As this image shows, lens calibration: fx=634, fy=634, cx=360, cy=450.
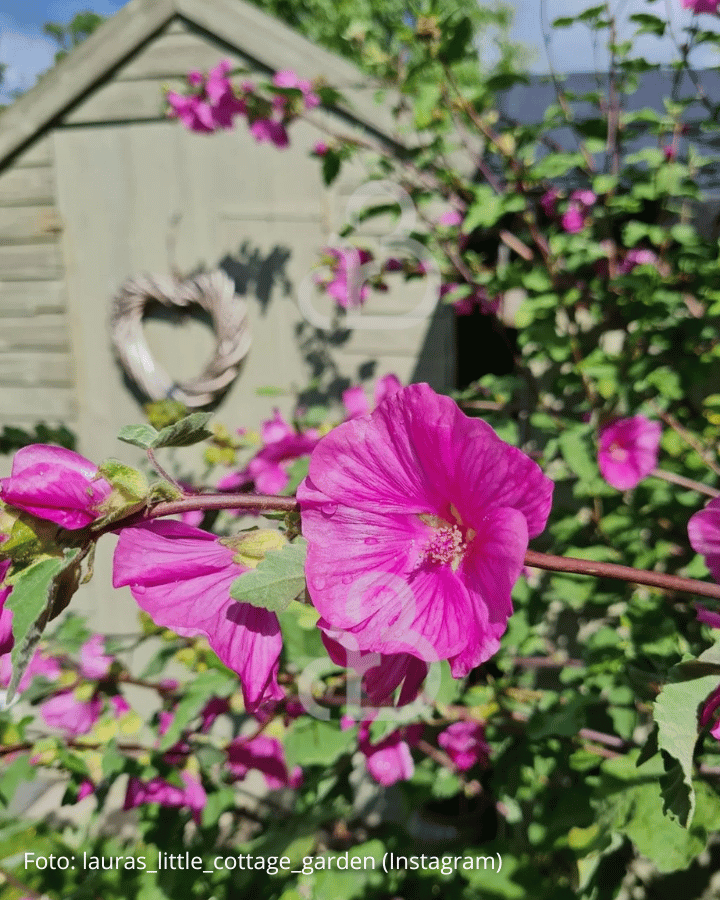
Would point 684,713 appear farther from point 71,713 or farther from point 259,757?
point 71,713

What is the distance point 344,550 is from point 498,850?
1008 mm

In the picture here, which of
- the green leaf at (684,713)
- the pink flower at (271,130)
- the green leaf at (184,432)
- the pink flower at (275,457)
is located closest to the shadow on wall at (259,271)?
the pink flower at (271,130)

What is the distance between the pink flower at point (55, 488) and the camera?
0.42 metres

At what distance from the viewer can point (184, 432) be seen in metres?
0.46

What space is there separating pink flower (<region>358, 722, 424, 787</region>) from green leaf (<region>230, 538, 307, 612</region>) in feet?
Answer: 3.22

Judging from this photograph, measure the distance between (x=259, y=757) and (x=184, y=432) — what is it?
1.32 metres

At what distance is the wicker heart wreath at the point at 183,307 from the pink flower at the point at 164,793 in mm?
1412

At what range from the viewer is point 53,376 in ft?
9.12

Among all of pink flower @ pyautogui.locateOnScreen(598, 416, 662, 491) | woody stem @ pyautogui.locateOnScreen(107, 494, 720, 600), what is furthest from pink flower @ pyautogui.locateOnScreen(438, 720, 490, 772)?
woody stem @ pyautogui.locateOnScreen(107, 494, 720, 600)

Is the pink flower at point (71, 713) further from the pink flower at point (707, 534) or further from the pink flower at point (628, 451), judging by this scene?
the pink flower at point (707, 534)

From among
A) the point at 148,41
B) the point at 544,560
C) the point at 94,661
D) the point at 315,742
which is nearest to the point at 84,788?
the point at 94,661

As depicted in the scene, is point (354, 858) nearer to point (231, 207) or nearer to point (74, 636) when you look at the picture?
point (74, 636)

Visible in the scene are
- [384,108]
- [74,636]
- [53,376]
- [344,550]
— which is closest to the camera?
[344,550]

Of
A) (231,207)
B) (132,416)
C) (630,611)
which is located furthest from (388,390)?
(132,416)
